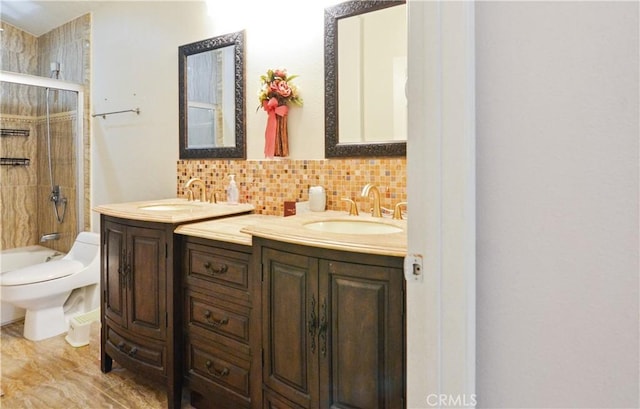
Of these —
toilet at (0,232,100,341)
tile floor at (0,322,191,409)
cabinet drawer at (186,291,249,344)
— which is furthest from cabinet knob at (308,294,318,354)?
toilet at (0,232,100,341)

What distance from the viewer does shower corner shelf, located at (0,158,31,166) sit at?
3305mm

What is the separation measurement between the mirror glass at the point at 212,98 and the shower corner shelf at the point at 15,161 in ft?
6.37

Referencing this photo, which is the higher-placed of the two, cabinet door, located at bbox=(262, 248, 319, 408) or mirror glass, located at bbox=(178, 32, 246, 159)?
mirror glass, located at bbox=(178, 32, 246, 159)

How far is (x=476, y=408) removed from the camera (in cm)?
65

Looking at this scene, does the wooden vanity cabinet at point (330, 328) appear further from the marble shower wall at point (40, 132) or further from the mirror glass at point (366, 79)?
→ the marble shower wall at point (40, 132)

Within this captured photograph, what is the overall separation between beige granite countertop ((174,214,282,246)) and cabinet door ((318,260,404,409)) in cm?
44

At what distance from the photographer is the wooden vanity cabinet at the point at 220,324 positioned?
1488 millimetres

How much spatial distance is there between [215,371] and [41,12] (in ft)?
10.7

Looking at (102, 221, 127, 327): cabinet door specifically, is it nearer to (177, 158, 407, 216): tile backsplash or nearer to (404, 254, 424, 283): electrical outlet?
(177, 158, 407, 216): tile backsplash

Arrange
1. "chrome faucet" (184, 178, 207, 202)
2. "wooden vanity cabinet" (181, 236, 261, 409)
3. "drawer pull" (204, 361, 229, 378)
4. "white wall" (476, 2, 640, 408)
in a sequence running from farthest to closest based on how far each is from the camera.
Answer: "chrome faucet" (184, 178, 207, 202) < "drawer pull" (204, 361, 229, 378) < "wooden vanity cabinet" (181, 236, 261, 409) < "white wall" (476, 2, 640, 408)

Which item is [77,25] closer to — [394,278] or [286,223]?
[286,223]

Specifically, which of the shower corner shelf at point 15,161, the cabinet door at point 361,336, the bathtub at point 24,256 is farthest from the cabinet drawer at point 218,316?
the shower corner shelf at point 15,161

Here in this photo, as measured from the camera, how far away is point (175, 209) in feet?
7.19

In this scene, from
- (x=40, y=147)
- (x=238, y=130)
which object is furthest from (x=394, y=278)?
(x=40, y=147)
